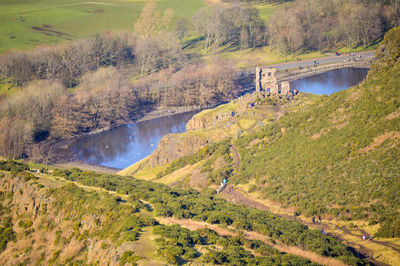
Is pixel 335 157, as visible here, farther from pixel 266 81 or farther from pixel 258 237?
pixel 266 81

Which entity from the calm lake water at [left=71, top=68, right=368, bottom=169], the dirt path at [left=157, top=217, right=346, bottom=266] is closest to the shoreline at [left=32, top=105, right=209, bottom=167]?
the calm lake water at [left=71, top=68, right=368, bottom=169]

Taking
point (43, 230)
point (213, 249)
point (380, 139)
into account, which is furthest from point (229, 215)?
point (380, 139)

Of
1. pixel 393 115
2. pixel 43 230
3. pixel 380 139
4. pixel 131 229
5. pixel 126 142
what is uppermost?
pixel 393 115

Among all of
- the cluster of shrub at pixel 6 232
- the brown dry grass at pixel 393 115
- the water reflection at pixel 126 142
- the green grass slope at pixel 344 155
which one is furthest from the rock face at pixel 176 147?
the cluster of shrub at pixel 6 232

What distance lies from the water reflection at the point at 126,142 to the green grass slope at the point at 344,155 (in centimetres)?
4351

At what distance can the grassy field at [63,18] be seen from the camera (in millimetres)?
162875

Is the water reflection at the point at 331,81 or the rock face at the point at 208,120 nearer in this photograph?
the rock face at the point at 208,120

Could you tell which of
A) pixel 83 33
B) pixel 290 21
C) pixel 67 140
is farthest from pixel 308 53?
pixel 67 140

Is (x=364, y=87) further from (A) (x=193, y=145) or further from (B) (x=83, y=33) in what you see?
(B) (x=83, y=33)

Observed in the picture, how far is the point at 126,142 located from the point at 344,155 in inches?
2865

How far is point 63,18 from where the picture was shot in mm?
178375

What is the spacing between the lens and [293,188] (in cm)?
5672

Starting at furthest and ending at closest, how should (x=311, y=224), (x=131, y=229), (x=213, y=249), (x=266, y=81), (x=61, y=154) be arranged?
1. (x=266, y=81)
2. (x=61, y=154)
3. (x=311, y=224)
4. (x=131, y=229)
5. (x=213, y=249)

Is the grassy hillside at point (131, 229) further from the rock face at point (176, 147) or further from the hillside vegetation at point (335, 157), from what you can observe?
the rock face at point (176, 147)
